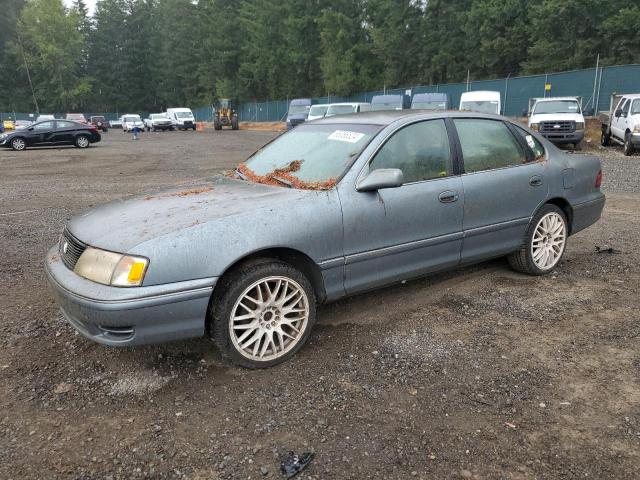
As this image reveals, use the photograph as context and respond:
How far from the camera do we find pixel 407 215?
12.1ft

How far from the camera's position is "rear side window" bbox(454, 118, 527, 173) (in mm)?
4188

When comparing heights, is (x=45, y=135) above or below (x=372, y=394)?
above

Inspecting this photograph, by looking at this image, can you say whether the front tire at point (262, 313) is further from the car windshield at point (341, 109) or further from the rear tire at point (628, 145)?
the car windshield at point (341, 109)

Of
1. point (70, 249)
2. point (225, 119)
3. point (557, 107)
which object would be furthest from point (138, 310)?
point (225, 119)

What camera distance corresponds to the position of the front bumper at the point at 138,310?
108 inches

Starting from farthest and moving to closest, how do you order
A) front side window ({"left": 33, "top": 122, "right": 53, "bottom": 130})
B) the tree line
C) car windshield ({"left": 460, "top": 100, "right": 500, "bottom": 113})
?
the tree line, front side window ({"left": 33, "top": 122, "right": 53, "bottom": 130}), car windshield ({"left": 460, "top": 100, "right": 500, "bottom": 113})

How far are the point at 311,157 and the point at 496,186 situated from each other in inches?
63.8

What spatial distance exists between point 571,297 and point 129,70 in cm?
9245

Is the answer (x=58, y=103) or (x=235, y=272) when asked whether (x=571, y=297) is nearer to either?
(x=235, y=272)

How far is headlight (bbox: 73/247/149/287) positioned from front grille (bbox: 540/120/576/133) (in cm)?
1622

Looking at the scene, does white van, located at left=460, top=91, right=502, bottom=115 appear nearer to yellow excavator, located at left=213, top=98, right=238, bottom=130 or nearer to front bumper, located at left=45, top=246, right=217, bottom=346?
front bumper, located at left=45, top=246, right=217, bottom=346

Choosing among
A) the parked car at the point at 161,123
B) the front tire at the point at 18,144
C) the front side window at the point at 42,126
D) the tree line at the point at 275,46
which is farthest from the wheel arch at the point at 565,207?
the parked car at the point at 161,123

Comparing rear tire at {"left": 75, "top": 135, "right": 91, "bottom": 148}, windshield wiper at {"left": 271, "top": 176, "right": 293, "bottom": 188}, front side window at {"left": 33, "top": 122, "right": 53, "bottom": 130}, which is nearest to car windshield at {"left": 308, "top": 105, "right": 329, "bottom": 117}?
rear tire at {"left": 75, "top": 135, "right": 91, "bottom": 148}

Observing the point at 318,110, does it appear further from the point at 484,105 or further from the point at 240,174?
the point at 240,174
